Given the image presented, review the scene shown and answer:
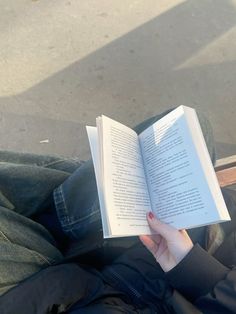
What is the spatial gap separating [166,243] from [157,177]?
0.12 meters

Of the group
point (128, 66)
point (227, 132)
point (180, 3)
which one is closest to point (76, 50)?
point (128, 66)

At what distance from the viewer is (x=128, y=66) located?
1519mm

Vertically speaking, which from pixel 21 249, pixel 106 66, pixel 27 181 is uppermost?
pixel 106 66

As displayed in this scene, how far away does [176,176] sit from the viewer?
0.69 m

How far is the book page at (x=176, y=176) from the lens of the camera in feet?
2.12

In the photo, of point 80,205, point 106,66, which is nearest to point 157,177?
point 80,205

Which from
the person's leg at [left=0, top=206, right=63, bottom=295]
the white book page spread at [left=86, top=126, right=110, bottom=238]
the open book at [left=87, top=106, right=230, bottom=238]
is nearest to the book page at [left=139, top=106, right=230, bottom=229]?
the open book at [left=87, top=106, right=230, bottom=238]

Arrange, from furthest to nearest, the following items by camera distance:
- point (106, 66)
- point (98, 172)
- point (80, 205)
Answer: point (106, 66) < point (80, 205) < point (98, 172)

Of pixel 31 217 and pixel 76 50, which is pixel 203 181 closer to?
pixel 31 217

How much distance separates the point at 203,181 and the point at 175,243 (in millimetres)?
117

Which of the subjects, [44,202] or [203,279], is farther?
[44,202]

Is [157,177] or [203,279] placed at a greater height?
[157,177]

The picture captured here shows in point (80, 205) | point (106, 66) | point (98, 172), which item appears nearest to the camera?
point (98, 172)

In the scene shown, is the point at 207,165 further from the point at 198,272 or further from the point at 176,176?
the point at 198,272
